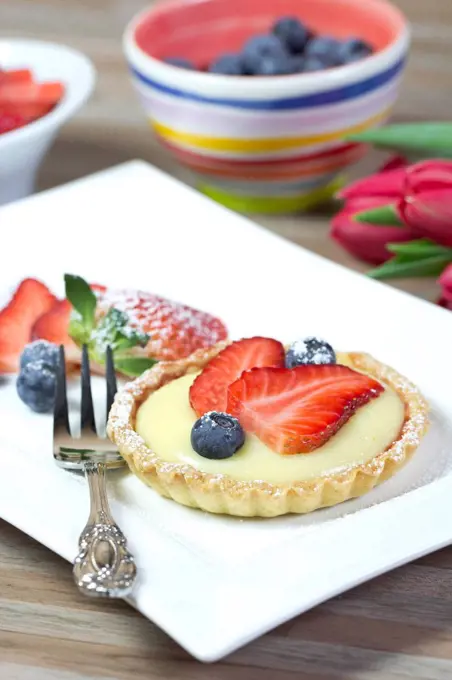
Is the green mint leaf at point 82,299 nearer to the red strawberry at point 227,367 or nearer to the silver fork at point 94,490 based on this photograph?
the silver fork at point 94,490

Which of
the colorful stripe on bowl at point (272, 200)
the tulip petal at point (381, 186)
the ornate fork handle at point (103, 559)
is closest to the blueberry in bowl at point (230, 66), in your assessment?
the colorful stripe on bowl at point (272, 200)

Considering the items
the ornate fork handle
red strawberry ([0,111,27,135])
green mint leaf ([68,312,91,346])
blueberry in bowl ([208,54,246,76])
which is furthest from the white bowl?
the ornate fork handle

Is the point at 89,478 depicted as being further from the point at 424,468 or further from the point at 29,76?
the point at 29,76

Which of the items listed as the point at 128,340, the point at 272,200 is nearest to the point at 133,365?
the point at 128,340

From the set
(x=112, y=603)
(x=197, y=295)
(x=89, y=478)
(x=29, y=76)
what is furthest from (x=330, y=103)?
(x=112, y=603)

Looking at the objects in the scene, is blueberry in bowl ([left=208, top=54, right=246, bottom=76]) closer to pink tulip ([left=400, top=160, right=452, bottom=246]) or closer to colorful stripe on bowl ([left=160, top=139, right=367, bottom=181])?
colorful stripe on bowl ([left=160, top=139, right=367, bottom=181])

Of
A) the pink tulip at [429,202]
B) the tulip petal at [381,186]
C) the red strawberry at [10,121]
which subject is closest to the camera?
the pink tulip at [429,202]
